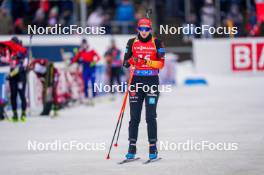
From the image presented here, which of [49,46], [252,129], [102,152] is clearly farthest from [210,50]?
[102,152]

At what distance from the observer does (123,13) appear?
29.9m

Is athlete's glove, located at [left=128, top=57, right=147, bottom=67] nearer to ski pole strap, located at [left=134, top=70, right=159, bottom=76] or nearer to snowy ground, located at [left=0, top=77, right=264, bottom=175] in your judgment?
ski pole strap, located at [left=134, top=70, right=159, bottom=76]

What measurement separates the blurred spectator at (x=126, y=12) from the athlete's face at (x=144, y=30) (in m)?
17.9

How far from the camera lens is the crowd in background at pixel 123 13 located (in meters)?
27.1

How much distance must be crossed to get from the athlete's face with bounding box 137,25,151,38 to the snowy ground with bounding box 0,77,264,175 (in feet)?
6.39

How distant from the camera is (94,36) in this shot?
27.7 metres

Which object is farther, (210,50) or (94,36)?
(210,50)

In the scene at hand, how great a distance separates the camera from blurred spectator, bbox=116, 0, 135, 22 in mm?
29828

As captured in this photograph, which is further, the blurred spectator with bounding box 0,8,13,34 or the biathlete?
the blurred spectator with bounding box 0,8,13,34

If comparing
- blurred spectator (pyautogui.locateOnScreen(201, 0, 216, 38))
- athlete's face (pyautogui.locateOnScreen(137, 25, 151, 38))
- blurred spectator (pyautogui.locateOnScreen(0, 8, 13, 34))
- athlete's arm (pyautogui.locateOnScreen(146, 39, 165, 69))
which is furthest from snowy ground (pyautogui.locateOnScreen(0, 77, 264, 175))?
blurred spectator (pyautogui.locateOnScreen(201, 0, 216, 38))

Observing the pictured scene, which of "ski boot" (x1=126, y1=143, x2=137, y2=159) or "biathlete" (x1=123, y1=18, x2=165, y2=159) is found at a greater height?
"biathlete" (x1=123, y1=18, x2=165, y2=159)

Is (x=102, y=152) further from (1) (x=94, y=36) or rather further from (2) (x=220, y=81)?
(2) (x=220, y=81)

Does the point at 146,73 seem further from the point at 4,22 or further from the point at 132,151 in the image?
the point at 4,22

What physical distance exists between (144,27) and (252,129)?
5.43 meters
